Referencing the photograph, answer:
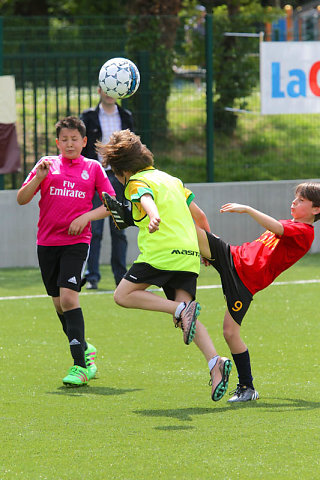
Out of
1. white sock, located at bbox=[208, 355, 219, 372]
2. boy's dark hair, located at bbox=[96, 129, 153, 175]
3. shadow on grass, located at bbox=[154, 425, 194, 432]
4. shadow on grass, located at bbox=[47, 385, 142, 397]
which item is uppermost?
boy's dark hair, located at bbox=[96, 129, 153, 175]

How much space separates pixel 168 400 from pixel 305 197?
150 cm

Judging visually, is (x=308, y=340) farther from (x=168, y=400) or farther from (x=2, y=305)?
(x=2, y=305)

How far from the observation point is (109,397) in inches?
234

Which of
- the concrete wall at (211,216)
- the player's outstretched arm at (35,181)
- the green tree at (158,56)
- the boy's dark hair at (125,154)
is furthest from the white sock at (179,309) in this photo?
the green tree at (158,56)

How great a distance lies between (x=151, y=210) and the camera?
17.5 ft

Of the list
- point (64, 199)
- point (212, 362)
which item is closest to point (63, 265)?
point (64, 199)

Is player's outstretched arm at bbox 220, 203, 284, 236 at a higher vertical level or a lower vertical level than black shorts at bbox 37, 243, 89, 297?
higher

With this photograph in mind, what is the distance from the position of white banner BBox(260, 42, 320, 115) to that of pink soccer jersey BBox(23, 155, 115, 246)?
746 centimetres

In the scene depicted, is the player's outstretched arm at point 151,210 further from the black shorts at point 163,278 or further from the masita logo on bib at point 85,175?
the masita logo on bib at point 85,175

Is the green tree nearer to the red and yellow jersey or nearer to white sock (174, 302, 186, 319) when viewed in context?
the red and yellow jersey

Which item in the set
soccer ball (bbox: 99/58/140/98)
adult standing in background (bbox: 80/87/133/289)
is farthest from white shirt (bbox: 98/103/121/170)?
soccer ball (bbox: 99/58/140/98)

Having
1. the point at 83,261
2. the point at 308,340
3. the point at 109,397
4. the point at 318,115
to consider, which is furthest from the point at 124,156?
the point at 318,115

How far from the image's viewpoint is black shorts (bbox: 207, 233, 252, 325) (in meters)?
5.88

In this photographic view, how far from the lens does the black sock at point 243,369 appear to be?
5.86 meters
